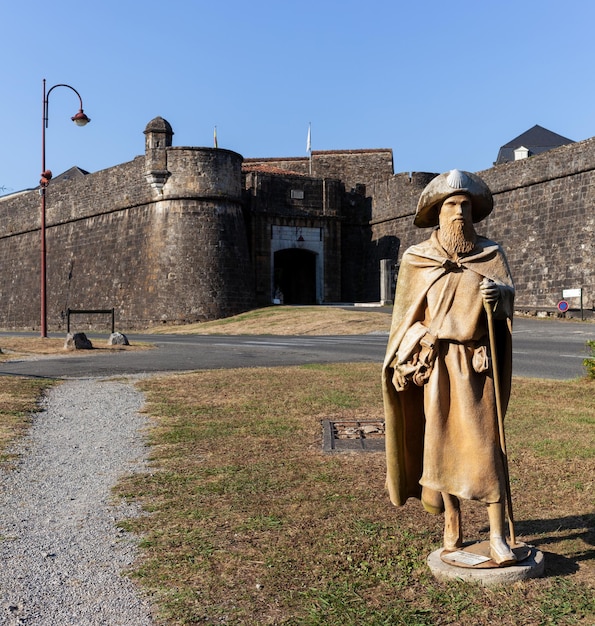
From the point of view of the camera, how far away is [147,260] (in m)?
33.2

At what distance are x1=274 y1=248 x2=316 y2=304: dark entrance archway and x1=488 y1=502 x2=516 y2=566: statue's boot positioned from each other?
107 ft

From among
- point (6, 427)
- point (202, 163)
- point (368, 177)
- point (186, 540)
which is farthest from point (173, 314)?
point (186, 540)

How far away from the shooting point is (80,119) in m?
25.0

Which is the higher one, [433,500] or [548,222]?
[548,222]

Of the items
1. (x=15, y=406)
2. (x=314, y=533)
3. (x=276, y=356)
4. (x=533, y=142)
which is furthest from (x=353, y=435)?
(x=533, y=142)

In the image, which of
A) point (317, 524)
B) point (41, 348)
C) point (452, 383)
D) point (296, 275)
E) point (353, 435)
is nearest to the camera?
point (452, 383)

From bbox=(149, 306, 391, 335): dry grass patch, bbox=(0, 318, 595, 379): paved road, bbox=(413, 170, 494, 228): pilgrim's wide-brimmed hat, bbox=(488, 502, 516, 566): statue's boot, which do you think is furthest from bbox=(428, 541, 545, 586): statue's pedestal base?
bbox=(149, 306, 391, 335): dry grass patch

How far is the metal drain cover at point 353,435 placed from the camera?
6.43 meters

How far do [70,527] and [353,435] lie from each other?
307 cm

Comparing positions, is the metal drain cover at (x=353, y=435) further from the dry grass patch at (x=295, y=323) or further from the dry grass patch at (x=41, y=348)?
the dry grass patch at (x=295, y=323)

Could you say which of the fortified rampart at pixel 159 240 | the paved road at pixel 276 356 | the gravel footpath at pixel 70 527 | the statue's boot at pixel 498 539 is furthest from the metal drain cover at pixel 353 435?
the fortified rampart at pixel 159 240

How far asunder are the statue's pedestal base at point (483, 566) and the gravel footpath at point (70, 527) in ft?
4.59

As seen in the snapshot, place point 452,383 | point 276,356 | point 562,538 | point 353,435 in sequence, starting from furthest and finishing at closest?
point 276,356 < point 353,435 < point 562,538 < point 452,383

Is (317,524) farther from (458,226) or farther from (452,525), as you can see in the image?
(458,226)
